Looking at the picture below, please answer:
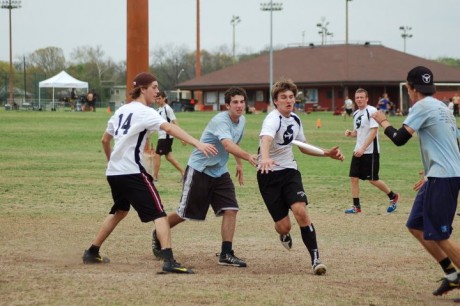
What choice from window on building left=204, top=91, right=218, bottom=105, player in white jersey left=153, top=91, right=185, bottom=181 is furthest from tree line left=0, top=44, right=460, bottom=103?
player in white jersey left=153, top=91, right=185, bottom=181

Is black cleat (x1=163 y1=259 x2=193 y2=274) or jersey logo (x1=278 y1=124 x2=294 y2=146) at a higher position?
jersey logo (x1=278 y1=124 x2=294 y2=146)

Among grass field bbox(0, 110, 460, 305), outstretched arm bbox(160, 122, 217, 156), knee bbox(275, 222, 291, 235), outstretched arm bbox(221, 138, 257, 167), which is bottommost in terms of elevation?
grass field bbox(0, 110, 460, 305)

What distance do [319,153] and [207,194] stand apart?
1433 millimetres

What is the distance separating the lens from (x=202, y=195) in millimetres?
10695

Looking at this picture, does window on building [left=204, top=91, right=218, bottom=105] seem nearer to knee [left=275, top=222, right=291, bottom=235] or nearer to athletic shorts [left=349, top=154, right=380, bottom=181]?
athletic shorts [left=349, top=154, right=380, bottom=181]

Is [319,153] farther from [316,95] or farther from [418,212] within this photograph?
[316,95]

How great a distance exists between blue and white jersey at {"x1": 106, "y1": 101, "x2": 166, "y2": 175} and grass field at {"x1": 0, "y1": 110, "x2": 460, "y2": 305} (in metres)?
1.11

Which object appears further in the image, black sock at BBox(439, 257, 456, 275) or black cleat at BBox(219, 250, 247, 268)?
black cleat at BBox(219, 250, 247, 268)

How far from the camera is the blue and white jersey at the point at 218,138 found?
1036 cm

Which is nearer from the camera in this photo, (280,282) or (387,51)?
(280,282)

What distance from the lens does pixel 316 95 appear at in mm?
91812

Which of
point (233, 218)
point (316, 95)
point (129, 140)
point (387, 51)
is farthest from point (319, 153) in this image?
point (387, 51)

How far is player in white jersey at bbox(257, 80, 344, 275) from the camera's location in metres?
10.1

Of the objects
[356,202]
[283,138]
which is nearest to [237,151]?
[283,138]
